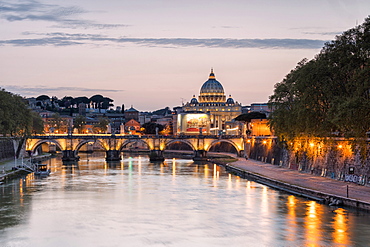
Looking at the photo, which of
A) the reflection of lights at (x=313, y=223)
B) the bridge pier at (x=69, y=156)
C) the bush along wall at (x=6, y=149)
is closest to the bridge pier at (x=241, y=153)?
the bridge pier at (x=69, y=156)

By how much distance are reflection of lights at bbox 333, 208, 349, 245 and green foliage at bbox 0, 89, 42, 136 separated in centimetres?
5814

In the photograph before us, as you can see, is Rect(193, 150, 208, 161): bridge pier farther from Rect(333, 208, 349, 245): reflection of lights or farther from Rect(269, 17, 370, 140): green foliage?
Rect(333, 208, 349, 245): reflection of lights

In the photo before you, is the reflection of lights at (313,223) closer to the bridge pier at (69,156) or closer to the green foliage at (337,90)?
the green foliage at (337,90)

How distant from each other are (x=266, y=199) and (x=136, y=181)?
22.8 m

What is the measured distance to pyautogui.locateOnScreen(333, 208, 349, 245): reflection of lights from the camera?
37594 millimetres

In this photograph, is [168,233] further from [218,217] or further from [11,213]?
[11,213]

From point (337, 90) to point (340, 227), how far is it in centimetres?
2133

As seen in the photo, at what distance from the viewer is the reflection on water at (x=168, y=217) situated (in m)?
38.5

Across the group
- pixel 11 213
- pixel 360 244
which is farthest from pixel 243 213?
pixel 11 213

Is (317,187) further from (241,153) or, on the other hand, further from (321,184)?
(241,153)

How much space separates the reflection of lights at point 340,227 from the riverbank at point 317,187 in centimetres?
143

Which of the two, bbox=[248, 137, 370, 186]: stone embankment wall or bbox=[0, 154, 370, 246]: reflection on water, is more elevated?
bbox=[248, 137, 370, 186]: stone embankment wall

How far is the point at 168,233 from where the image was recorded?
132 feet

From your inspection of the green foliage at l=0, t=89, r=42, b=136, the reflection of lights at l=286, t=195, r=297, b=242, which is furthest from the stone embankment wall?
the green foliage at l=0, t=89, r=42, b=136
